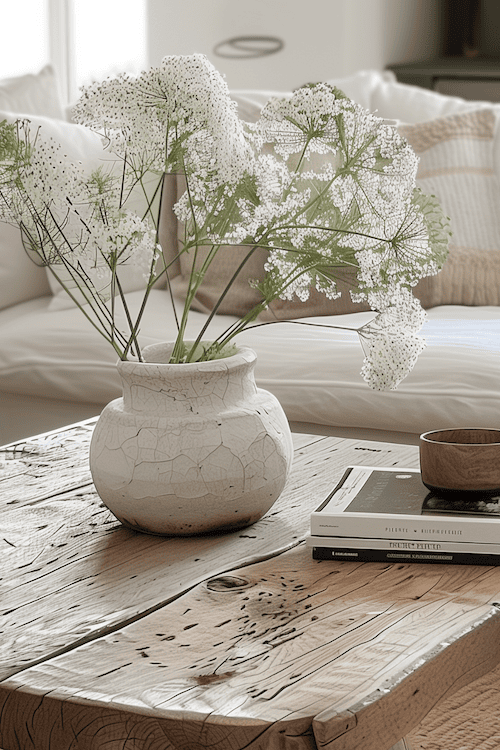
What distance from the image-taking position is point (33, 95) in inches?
90.0

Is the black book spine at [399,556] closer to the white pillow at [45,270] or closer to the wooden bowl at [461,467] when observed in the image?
the wooden bowl at [461,467]

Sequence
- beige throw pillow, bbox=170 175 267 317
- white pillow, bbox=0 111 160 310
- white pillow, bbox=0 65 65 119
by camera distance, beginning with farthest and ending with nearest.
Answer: white pillow, bbox=0 65 65 119
white pillow, bbox=0 111 160 310
beige throw pillow, bbox=170 175 267 317

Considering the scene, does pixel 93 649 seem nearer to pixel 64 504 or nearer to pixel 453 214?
pixel 64 504

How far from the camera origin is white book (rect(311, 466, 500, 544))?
0.84 metres

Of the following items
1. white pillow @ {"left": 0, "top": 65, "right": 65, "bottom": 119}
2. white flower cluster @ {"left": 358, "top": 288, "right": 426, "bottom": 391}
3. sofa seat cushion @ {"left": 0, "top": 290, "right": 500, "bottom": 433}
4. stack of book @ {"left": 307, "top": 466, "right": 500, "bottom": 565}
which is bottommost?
sofa seat cushion @ {"left": 0, "top": 290, "right": 500, "bottom": 433}

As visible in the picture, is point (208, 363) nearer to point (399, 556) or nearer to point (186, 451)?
point (186, 451)

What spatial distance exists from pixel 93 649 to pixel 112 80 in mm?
478

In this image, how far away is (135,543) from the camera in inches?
36.3

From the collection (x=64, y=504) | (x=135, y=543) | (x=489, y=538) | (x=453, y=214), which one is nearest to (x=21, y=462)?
(x=64, y=504)

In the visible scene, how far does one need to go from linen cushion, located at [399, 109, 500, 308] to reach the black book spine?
1.30 meters

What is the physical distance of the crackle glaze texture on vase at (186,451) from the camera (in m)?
0.89

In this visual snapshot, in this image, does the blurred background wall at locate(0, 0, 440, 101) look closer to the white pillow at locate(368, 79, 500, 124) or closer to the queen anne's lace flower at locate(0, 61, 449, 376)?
the white pillow at locate(368, 79, 500, 124)

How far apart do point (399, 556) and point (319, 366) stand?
873 millimetres

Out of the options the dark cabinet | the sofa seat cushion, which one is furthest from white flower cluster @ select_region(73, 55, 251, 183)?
the dark cabinet
